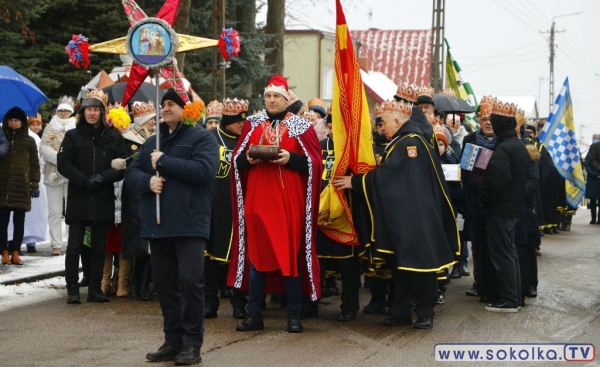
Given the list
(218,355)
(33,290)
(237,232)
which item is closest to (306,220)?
(237,232)

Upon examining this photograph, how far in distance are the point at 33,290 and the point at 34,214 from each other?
2981mm

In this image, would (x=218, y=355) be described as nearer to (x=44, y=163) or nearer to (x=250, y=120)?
(x=250, y=120)

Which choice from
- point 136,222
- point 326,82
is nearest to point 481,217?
point 136,222

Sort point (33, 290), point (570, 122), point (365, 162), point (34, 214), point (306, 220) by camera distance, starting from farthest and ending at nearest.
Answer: point (570, 122)
point (34, 214)
point (33, 290)
point (365, 162)
point (306, 220)

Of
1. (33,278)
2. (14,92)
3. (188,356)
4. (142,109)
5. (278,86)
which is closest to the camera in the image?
(188,356)

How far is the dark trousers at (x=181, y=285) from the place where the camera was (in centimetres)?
723

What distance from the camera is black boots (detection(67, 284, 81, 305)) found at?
10109mm

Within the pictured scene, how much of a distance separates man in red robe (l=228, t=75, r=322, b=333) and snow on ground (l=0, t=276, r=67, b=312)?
110 inches

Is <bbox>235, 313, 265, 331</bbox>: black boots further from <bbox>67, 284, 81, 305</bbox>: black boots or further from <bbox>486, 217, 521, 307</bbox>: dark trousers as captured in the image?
<bbox>486, 217, 521, 307</bbox>: dark trousers

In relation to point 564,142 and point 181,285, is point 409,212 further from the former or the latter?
point 564,142

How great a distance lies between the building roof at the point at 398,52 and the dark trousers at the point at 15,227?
53.0 meters

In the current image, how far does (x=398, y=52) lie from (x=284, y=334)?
Result: 195 ft

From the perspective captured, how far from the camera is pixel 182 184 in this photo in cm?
727

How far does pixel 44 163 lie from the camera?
552 inches
